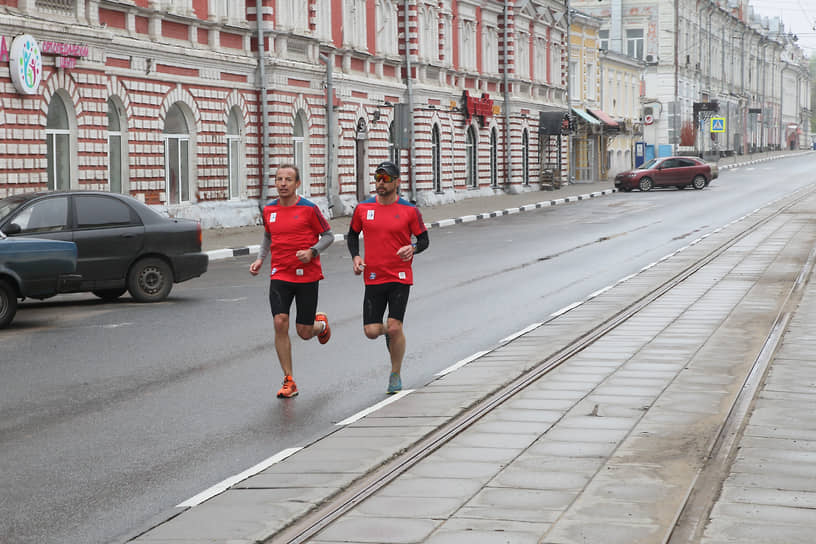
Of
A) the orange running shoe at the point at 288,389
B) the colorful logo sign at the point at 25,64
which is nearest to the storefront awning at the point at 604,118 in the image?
the colorful logo sign at the point at 25,64

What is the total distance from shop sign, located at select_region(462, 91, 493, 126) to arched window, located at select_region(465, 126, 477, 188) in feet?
2.37

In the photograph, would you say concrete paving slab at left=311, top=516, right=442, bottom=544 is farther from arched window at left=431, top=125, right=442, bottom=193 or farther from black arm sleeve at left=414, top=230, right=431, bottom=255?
arched window at left=431, top=125, right=442, bottom=193

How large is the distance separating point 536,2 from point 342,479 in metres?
53.2

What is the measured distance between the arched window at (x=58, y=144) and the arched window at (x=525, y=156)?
1278 inches

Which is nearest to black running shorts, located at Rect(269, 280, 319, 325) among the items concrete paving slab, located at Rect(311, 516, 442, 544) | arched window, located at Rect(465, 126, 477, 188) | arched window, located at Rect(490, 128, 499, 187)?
concrete paving slab, located at Rect(311, 516, 442, 544)

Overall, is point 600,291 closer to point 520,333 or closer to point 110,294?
point 520,333

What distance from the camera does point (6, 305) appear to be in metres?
14.1

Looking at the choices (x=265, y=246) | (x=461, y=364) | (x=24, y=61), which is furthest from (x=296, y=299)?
(x=24, y=61)

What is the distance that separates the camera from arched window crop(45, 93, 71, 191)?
25.3 meters

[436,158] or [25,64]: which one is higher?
[25,64]

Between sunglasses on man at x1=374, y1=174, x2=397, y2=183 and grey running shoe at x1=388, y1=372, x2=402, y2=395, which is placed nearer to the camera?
sunglasses on man at x1=374, y1=174, x2=397, y2=183

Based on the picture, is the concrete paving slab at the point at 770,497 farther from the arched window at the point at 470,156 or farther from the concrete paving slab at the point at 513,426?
the arched window at the point at 470,156

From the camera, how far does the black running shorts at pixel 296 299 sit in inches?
384

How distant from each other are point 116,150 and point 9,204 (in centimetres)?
1198
